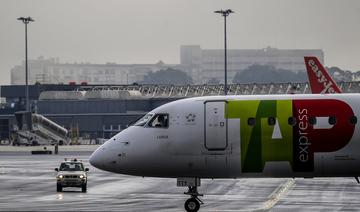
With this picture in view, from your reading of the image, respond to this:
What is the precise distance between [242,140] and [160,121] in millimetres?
3193

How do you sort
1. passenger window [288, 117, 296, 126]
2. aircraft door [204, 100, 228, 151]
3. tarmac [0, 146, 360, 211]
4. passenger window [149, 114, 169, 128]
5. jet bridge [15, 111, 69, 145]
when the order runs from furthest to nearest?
jet bridge [15, 111, 69, 145] < tarmac [0, 146, 360, 211] < passenger window [149, 114, 169, 128] < aircraft door [204, 100, 228, 151] < passenger window [288, 117, 296, 126]

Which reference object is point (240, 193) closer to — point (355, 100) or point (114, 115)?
point (355, 100)

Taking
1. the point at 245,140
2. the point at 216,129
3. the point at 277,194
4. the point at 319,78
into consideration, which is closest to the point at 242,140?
the point at 245,140

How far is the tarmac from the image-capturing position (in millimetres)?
46906

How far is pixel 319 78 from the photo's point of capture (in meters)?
74.7

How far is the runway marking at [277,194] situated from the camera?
1877 inches

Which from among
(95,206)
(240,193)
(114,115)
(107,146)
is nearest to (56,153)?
(114,115)

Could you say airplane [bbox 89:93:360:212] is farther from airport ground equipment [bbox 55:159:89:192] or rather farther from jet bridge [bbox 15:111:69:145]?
jet bridge [bbox 15:111:69:145]

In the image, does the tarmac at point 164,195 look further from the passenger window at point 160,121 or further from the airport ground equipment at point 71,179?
the passenger window at point 160,121

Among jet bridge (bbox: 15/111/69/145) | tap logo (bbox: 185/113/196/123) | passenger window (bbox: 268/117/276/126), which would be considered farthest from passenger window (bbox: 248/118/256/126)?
jet bridge (bbox: 15/111/69/145)

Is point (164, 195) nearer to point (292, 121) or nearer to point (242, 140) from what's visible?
point (242, 140)

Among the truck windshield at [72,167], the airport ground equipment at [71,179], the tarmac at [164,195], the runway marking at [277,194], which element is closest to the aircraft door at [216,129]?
the tarmac at [164,195]

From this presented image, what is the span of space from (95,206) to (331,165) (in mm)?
12156

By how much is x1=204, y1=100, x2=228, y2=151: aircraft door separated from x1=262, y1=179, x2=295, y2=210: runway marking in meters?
6.69
